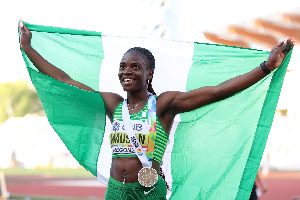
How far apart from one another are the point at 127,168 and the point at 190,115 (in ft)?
3.42

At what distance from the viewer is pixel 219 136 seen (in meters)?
4.65

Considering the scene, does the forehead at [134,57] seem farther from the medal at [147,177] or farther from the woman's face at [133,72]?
the medal at [147,177]

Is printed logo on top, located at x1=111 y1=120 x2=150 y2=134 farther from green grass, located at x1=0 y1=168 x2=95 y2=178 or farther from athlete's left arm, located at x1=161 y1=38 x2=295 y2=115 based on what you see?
green grass, located at x1=0 y1=168 x2=95 y2=178

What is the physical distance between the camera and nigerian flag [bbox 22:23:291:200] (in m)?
4.49

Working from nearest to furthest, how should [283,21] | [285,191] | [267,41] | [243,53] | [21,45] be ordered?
[21,45] → [243,53] → [283,21] → [285,191] → [267,41]

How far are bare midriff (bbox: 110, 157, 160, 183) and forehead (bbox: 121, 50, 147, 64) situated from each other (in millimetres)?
693

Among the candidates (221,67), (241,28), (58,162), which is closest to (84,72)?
(221,67)

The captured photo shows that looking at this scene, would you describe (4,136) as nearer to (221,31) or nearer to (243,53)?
(221,31)

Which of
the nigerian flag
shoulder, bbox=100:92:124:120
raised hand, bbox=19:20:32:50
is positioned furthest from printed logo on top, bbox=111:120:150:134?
raised hand, bbox=19:20:32:50

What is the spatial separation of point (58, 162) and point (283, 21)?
32289mm

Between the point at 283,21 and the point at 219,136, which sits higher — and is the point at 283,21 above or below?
above

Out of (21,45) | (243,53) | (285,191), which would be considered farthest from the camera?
(285,191)

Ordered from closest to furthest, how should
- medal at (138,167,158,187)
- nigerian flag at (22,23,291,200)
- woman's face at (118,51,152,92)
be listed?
medal at (138,167,158,187), woman's face at (118,51,152,92), nigerian flag at (22,23,291,200)

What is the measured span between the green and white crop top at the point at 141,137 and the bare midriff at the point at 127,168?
1.4 inches
